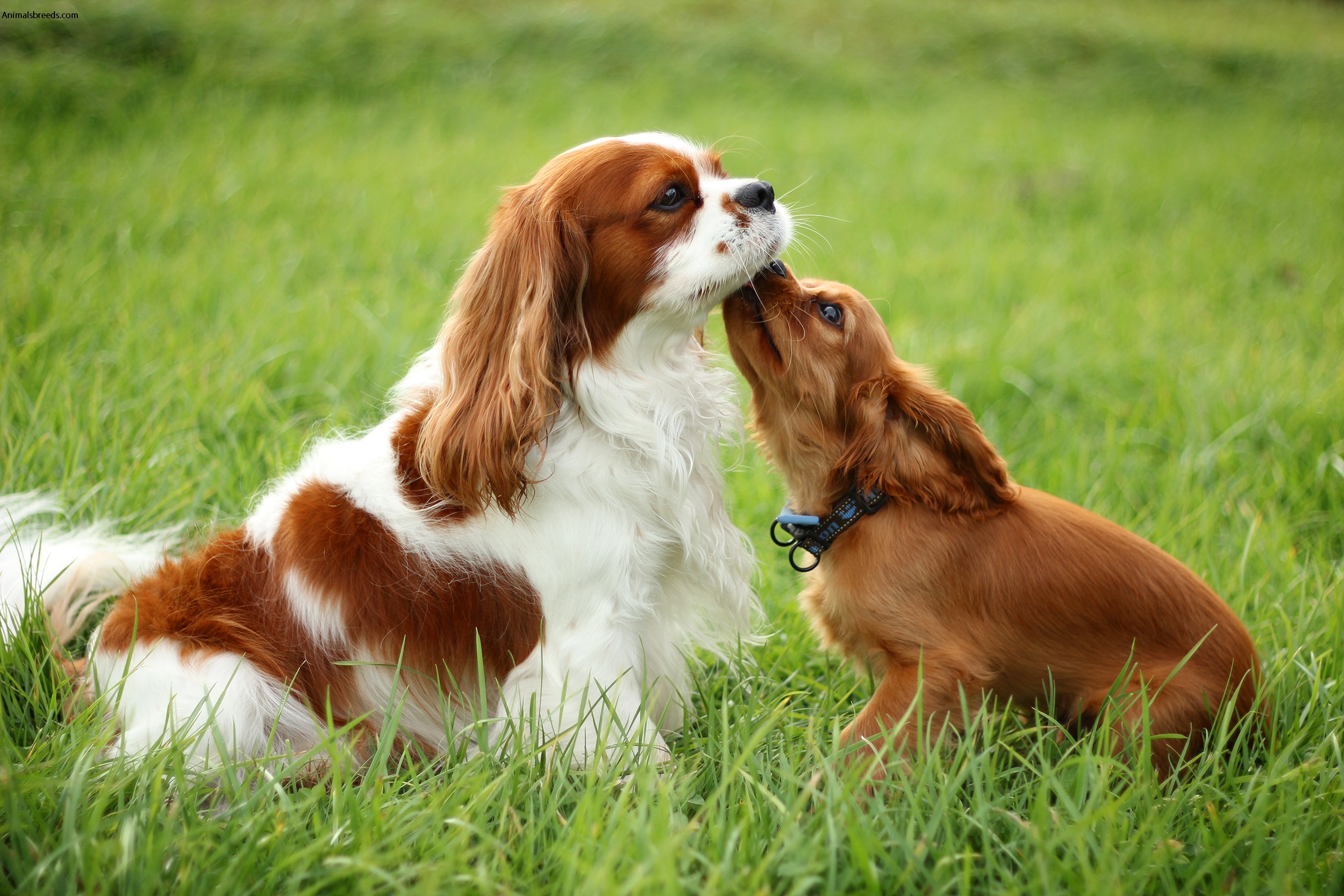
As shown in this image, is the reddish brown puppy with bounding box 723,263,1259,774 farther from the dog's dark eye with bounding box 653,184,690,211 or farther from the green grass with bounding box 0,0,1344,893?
the dog's dark eye with bounding box 653,184,690,211

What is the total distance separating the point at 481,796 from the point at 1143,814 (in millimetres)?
1292

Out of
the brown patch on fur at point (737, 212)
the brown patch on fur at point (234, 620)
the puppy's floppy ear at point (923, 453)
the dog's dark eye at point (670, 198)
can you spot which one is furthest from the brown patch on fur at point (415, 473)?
the puppy's floppy ear at point (923, 453)

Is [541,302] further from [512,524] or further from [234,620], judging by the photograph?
[234,620]

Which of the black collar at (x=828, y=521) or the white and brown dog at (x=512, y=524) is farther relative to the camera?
the black collar at (x=828, y=521)

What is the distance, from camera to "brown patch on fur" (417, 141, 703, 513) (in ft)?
6.35

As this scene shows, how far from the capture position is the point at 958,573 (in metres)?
2.09

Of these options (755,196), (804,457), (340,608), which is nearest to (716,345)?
(804,457)

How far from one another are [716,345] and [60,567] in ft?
6.09

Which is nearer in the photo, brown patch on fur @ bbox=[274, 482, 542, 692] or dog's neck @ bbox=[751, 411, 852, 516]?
brown patch on fur @ bbox=[274, 482, 542, 692]

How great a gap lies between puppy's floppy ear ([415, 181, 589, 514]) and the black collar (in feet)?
2.14

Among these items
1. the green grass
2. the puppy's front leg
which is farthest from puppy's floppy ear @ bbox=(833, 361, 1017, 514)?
the green grass

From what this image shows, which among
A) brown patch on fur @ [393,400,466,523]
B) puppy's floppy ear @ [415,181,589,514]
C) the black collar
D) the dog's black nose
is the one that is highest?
the dog's black nose

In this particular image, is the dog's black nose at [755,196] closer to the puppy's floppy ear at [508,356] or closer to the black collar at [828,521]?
the puppy's floppy ear at [508,356]

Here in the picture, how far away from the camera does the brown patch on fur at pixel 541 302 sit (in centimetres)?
193
